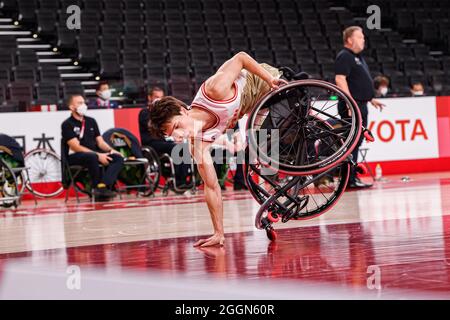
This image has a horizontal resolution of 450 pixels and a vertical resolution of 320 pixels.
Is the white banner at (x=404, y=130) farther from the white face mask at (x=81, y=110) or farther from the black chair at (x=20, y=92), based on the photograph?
the black chair at (x=20, y=92)

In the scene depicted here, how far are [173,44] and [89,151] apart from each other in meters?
5.68

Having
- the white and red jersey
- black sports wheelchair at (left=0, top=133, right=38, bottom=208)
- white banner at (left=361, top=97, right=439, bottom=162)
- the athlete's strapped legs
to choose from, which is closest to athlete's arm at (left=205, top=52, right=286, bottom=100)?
the white and red jersey

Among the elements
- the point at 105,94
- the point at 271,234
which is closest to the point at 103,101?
the point at 105,94

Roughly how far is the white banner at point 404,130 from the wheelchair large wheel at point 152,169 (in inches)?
128

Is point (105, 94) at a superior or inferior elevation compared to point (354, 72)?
superior

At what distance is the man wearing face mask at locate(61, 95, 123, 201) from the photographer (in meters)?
9.66

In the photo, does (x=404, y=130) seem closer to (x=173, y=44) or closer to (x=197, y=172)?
(x=197, y=172)

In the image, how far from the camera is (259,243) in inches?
194

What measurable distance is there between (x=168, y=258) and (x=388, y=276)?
140 cm

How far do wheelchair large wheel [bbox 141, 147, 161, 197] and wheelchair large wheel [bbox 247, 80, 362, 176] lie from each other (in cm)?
553

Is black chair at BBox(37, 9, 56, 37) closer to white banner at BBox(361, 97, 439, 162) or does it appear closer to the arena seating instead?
the arena seating

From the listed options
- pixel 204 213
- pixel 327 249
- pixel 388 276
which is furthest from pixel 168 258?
pixel 204 213

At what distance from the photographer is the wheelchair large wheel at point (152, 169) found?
10.1 m

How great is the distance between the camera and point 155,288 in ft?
11.3
